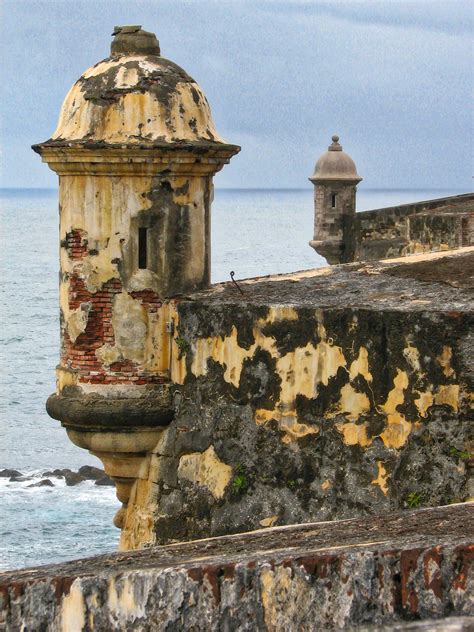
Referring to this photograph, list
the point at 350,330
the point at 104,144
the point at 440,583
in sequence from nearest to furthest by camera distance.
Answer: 1. the point at 440,583
2. the point at 350,330
3. the point at 104,144

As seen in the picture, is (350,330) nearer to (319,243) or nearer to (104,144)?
(104,144)

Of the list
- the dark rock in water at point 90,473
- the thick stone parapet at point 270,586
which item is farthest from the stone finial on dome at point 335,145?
the thick stone parapet at point 270,586

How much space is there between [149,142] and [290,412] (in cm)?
201

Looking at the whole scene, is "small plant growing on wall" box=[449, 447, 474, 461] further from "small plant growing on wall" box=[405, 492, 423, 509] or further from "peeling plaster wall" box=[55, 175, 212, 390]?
"peeling plaster wall" box=[55, 175, 212, 390]

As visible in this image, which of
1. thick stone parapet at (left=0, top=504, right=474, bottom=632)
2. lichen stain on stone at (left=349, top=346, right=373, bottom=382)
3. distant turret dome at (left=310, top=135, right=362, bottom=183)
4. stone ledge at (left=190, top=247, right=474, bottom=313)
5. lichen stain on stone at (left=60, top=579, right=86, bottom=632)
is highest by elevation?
distant turret dome at (left=310, top=135, right=362, bottom=183)

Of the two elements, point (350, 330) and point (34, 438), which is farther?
point (34, 438)

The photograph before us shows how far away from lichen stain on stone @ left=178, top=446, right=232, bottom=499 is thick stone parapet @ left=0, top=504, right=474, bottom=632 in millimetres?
3943

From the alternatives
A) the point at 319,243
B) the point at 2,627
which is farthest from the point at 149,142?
the point at 319,243

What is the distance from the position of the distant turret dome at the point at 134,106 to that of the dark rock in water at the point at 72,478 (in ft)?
74.1

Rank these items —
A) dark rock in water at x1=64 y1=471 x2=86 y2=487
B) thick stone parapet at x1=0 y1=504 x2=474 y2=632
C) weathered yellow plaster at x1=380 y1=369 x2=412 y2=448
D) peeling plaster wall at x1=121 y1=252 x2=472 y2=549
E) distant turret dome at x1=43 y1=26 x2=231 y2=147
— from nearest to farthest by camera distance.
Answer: thick stone parapet at x1=0 y1=504 x2=474 y2=632 → peeling plaster wall at x1=121 y1=252 x2=472 y2=549 → weathered yellow plaster at x1=380 y1=369 x2=412 y2=448 → distant turret dome at x1=43 y1=26 x2=231 y2=147 → dark rock in water at x1=64 y1=471 x2=86 y2=487

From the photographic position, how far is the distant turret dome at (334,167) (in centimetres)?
Answer: 2523

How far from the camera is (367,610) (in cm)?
488

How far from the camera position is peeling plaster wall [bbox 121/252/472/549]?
8.69 metres

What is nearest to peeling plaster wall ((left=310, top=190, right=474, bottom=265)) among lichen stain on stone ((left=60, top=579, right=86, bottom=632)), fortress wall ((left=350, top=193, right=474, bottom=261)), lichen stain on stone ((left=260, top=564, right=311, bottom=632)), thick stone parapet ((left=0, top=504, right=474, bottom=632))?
fortress wall ((left=350, top=193, right=474, bottom=261))
